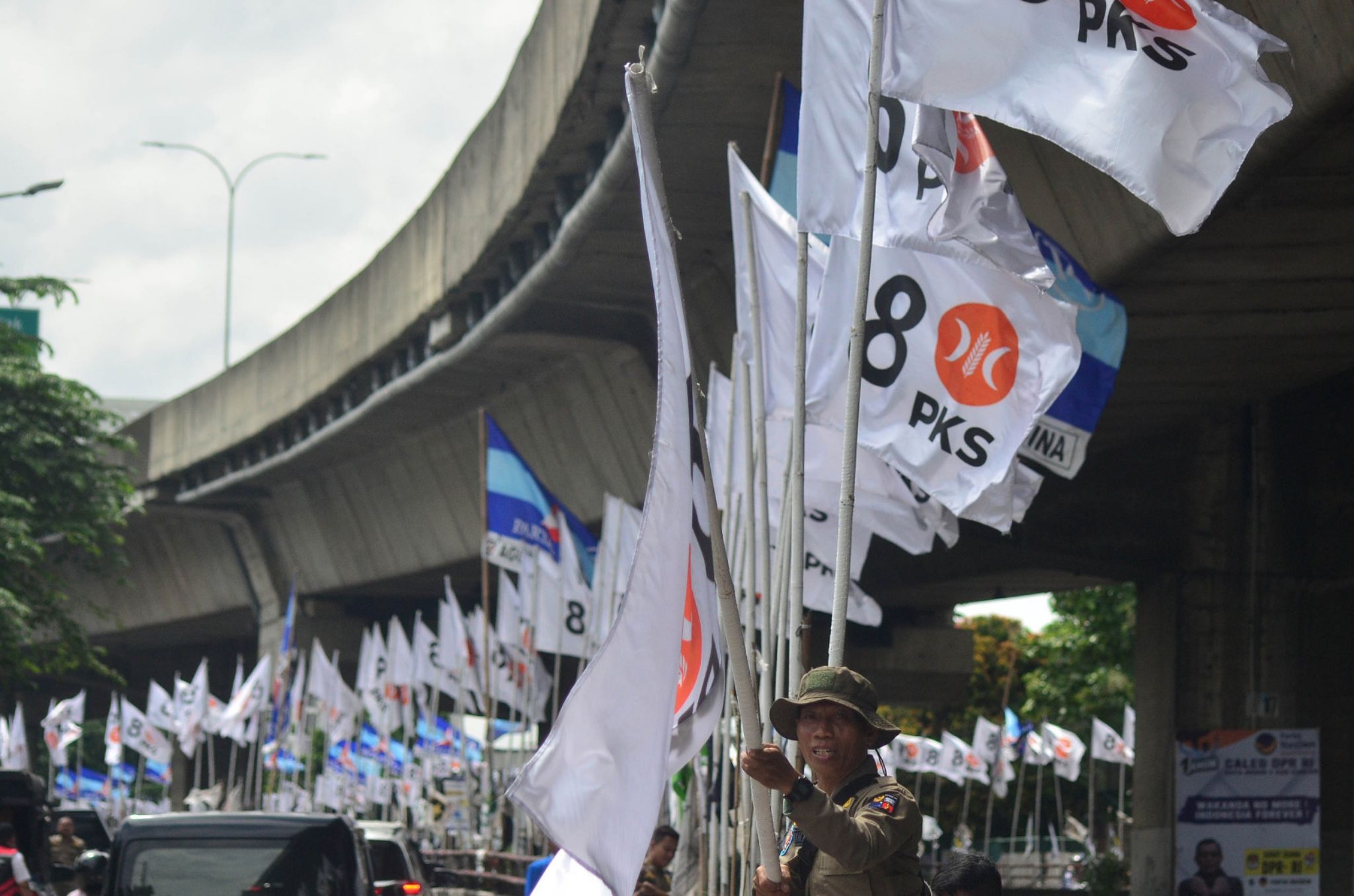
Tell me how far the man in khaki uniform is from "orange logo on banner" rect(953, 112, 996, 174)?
10.1 feet

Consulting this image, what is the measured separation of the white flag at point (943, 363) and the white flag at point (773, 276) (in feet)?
2.73

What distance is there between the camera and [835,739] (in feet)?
15.1

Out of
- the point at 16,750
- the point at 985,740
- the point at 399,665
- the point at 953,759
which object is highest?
the point at 399,665

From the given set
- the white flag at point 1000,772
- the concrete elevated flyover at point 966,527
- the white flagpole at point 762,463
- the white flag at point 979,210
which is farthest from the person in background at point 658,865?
the white flag at point 1000,772

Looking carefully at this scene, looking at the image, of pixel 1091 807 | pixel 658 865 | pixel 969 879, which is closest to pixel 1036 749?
pixel 1091 807

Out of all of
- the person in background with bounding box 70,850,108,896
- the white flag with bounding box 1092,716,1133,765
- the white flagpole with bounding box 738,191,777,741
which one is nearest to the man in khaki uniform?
the white flagpole with bounding box 738,191,777,741

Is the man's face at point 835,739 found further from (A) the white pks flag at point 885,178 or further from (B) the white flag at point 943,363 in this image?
(B) the white flag at point 943,363

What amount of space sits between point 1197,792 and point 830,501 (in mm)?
7746

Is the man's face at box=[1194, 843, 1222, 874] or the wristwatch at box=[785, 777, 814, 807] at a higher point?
the wristwatch at box=[785, 777, 814, 807]

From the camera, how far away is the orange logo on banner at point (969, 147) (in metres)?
7.31

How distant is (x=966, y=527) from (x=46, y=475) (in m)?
12.6

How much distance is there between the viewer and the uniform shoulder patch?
14.4ft

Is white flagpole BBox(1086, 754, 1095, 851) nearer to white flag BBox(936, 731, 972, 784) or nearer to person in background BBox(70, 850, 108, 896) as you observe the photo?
white flag BBox(936, 731, 972, 784)

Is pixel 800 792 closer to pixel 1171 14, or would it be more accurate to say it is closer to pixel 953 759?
pixel 1171 14
